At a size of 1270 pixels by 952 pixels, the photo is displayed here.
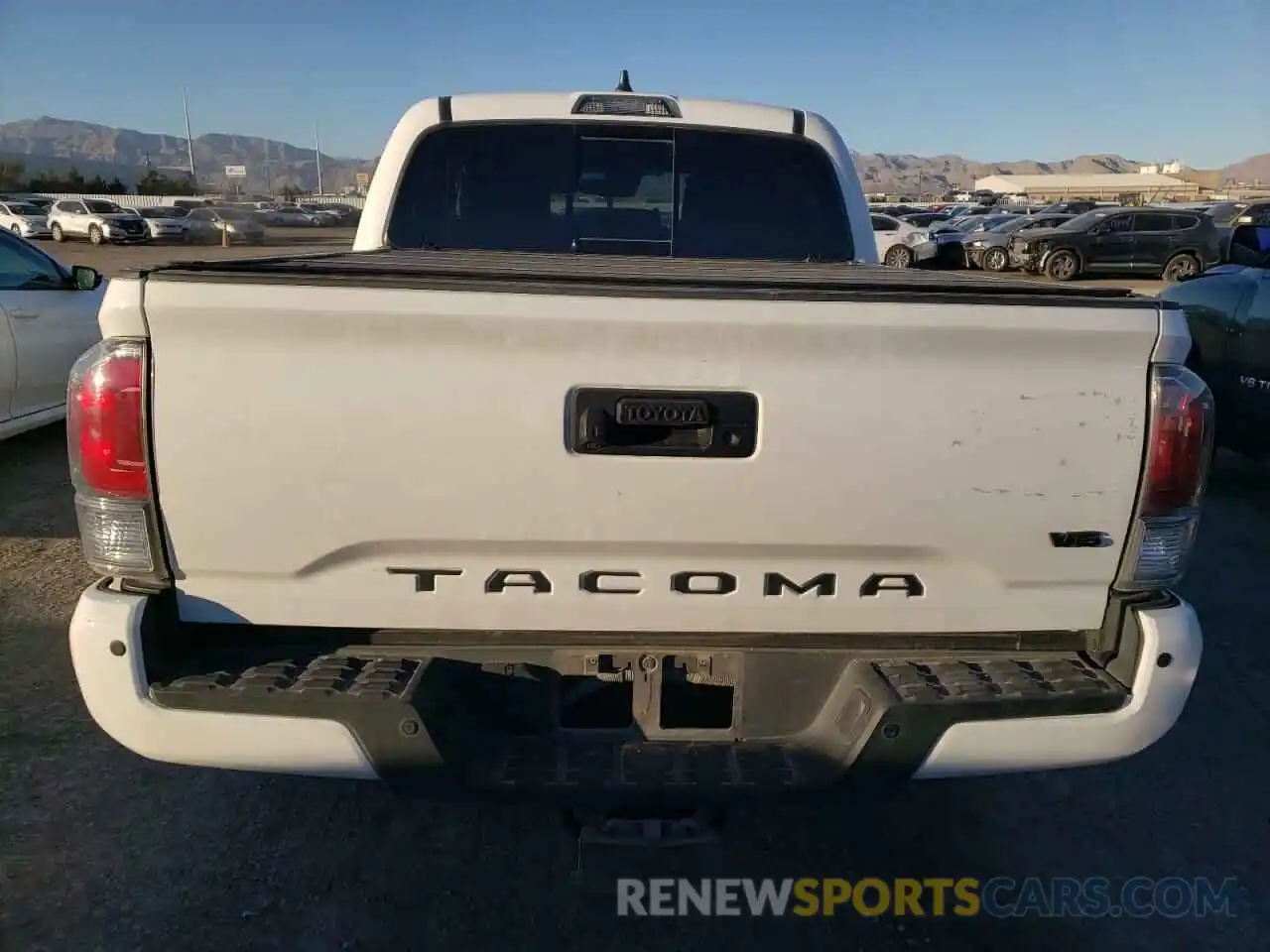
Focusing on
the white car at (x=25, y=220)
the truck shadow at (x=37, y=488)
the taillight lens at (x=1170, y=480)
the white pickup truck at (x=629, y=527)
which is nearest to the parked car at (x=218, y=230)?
the white car at (x=25, y=220)

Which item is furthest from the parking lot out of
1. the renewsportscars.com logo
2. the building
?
the building

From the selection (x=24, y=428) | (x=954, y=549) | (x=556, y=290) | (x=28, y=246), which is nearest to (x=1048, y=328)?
(x=954, y=549)

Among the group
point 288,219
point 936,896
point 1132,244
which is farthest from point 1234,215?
point 288,219

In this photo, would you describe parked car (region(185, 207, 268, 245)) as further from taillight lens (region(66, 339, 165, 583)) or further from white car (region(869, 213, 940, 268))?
taillight lens (region(66, 339, 165, 583))

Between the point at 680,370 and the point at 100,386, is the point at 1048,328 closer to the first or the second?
the point at 680,370

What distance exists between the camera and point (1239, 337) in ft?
21.0

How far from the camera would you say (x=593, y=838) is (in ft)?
7.50

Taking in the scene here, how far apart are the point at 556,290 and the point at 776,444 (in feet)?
1.86

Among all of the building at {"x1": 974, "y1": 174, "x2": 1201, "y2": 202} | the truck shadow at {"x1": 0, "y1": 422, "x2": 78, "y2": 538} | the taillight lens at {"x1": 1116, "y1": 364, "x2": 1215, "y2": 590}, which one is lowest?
the truck shadow at {"x1": 0, "y1": 422, "x2": 78, "y2": 538}

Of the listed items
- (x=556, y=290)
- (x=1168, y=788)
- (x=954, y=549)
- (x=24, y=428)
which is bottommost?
(x=1168, y=788)

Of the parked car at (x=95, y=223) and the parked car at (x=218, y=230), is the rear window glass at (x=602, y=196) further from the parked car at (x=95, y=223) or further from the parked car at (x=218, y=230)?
the parked car at (x=95, y=223)

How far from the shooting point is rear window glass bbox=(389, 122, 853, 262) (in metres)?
4.05

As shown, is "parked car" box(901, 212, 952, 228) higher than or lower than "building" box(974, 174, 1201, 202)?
lower

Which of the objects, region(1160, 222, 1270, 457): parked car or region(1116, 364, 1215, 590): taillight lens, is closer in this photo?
region(1116, 364, 1215, 590): taillight lens
